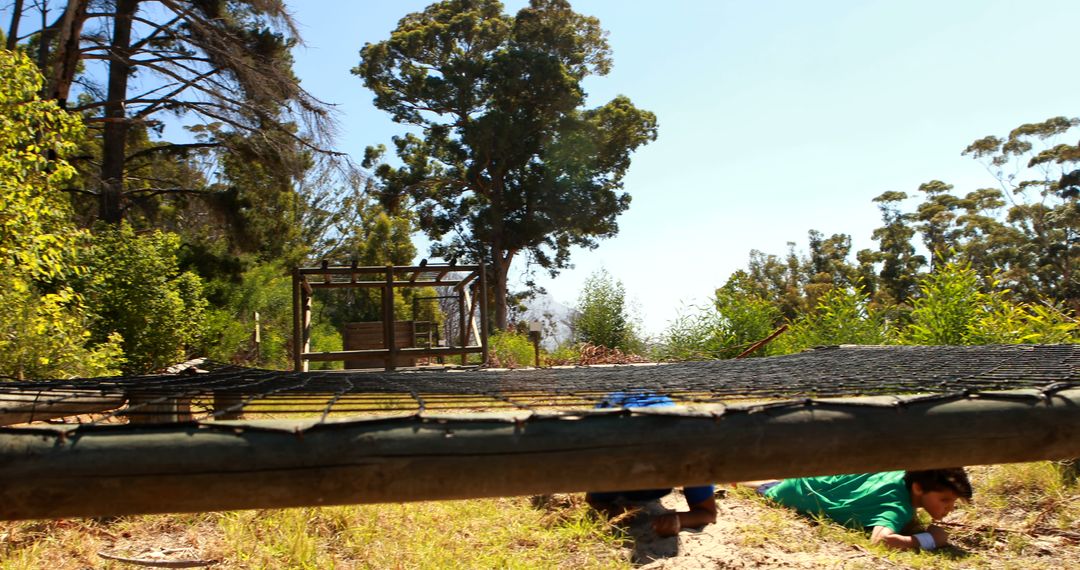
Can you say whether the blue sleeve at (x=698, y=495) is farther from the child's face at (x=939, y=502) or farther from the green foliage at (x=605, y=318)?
the green foliage at (x=605, y=318)

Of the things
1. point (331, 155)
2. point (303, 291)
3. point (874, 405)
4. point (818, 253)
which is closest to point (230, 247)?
point (331, 155)

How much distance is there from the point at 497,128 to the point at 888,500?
17277 millimetres

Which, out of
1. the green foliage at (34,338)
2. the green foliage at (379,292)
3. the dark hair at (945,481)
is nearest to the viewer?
the dark hair at (945,481)

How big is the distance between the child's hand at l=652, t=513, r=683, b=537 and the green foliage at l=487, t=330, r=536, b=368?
329 inches

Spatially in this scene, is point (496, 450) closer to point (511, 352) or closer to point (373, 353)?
point (373, 353)

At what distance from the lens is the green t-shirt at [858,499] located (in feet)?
12.0

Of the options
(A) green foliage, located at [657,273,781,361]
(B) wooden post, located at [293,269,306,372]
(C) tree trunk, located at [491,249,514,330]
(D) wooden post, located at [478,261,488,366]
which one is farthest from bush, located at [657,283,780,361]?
(C) tree trunk, located at [491,249,514,330]

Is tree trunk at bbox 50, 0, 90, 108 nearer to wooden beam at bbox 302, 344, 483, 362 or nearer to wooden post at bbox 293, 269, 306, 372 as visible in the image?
wooden post at bbox 293, 269, 306, 372

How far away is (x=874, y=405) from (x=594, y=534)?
2.12 m

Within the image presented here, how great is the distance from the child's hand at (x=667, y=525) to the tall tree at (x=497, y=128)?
16453 millimetres

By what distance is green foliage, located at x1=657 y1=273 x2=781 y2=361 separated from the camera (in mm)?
9531

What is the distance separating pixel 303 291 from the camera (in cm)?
961

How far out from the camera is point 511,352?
12.9 metres

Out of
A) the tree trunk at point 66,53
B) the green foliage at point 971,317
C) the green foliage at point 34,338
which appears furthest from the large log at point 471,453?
the tree trunk at point 66,53
